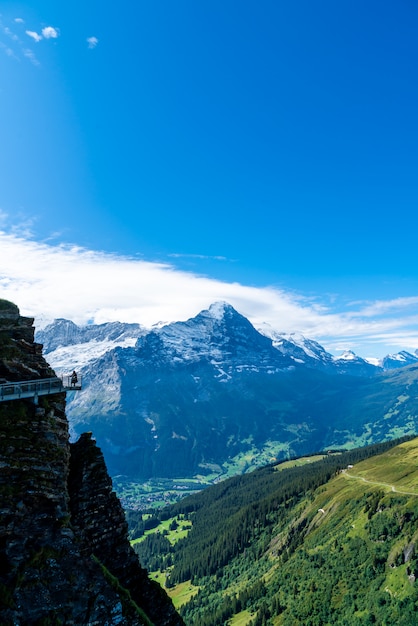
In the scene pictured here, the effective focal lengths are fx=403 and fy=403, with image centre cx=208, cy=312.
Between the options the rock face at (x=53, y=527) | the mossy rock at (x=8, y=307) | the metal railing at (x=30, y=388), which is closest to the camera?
the rock face at (x=53, y=527)

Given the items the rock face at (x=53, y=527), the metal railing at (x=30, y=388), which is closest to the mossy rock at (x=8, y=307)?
the rock face at (x=53, y=527)

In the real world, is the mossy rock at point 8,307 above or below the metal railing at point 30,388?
above

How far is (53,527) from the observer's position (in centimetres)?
2186

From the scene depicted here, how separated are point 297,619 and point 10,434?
145828 mm

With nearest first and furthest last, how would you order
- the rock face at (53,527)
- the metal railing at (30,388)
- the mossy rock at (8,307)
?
the rock face at (53,527)
the metal railing at (30,388)
the mossy rock at (8,307)

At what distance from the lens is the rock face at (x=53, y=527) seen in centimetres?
2002

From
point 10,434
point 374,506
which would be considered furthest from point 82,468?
point 374,506

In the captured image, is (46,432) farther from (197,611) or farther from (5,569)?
(197,611)

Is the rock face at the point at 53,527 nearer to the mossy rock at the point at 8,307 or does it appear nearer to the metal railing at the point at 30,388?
the mossy rock at the point at 8,307

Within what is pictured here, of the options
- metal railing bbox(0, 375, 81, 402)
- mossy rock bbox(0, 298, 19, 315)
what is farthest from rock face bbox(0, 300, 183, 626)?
metal railing bbox(0, 375, 81, 402)

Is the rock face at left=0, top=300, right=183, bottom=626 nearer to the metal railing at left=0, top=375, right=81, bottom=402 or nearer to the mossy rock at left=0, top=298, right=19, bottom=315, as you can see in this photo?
the mossy rock at left=0, top=298, right=19, bottom=315

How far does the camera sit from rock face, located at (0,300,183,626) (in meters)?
20.0

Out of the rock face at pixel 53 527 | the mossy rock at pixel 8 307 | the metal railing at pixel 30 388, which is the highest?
the mossy rock at pixel 8 307

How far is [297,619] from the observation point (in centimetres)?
12962
